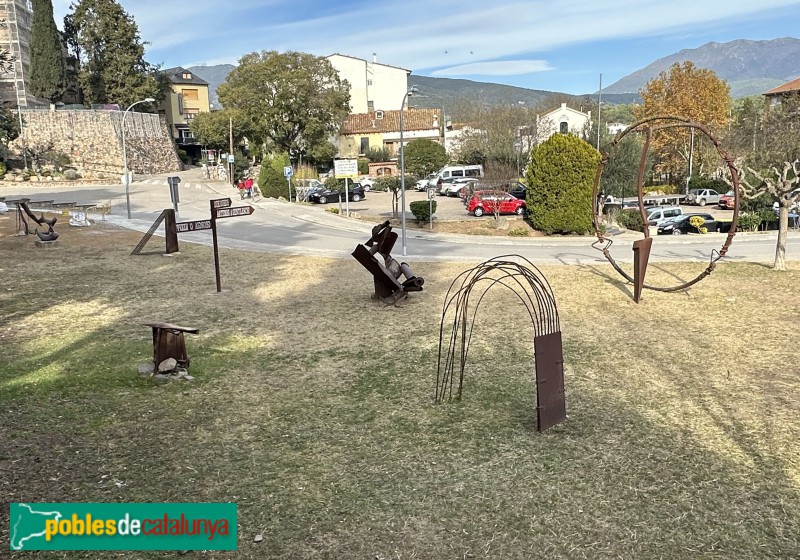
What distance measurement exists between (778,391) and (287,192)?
3617cm

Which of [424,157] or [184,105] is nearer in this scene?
[424,157]

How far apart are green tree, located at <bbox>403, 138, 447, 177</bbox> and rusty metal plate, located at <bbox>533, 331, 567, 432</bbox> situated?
48841 millimetres

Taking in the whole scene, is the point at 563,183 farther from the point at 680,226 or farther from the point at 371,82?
the point at 371,82

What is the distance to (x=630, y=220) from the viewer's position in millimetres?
29875

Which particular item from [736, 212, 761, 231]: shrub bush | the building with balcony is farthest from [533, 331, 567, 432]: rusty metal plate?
the building with balcony

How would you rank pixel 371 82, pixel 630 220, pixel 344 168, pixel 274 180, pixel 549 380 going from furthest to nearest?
pixel 371 82
pixel 274 180
pixel 344 168
pixel 630 220
pixel 549 380

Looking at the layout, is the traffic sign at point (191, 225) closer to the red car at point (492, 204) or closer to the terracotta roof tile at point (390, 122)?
the red car at point (492, 204)

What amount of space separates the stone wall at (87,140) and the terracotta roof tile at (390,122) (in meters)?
22.1

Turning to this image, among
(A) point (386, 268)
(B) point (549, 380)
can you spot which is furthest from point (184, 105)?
(B) point (549, 380)

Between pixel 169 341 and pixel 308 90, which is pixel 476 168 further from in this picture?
pixel 169 341

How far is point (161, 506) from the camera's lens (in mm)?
5031

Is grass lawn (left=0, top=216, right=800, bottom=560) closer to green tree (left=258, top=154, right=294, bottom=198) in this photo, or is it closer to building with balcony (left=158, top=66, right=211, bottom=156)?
green tree (left=258, top=154, right=294, bottom=198)

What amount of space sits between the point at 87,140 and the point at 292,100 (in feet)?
70.4

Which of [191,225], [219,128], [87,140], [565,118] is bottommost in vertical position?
[191,225]
